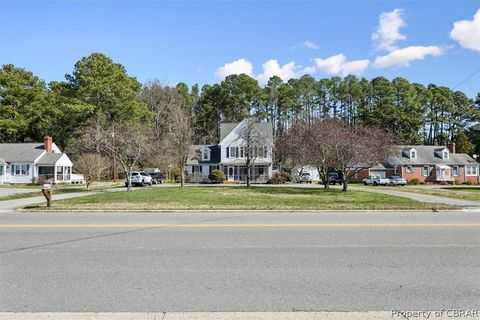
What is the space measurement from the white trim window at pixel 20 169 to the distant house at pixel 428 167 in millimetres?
48510

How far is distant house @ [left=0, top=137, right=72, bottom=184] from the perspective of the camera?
5050 cm

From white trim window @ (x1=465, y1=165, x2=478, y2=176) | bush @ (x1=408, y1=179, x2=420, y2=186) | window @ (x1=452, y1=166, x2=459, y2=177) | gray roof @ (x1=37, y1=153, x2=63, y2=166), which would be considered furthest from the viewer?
white trim window @ (x1=465, y1=165, x2=478, y2=176)

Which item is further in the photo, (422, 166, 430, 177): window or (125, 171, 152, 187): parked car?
(422, 166, 430, 177): window

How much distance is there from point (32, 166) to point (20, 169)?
69.9 inches

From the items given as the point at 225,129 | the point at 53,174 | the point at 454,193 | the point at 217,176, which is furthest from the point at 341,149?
the point at 53,174

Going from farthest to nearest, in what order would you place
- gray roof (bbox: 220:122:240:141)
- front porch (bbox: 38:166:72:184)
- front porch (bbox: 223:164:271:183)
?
1. gray roof (bbox: 220:122:240:141)
2. front porch (bbox: 223:164:271:183)
3. front porch (bbox: 38:166:72:184)

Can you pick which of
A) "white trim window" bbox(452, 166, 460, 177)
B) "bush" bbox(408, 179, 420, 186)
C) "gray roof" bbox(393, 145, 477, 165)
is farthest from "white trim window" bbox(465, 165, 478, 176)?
"bush" bbox(408, 179, 420, 186)

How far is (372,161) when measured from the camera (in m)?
31.0

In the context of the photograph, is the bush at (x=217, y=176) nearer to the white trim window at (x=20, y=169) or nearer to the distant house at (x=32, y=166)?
the distant house at (x=32, y=166)

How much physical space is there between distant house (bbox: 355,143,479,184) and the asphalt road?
52.2 meters

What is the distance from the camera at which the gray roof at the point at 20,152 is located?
51250mm

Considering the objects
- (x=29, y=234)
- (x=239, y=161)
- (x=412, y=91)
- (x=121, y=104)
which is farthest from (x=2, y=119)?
(x=412, y=91)

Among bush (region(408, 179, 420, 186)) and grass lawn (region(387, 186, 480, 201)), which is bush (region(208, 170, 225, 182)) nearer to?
grass lawn (region(387, 186, 480, 201))

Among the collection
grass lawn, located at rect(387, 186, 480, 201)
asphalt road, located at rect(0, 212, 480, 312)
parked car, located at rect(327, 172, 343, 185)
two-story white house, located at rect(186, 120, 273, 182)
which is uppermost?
two-story white house, located at rect(186, 120, 273, 182)
